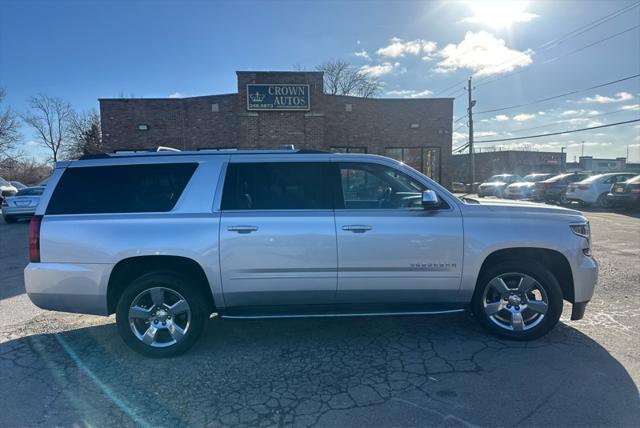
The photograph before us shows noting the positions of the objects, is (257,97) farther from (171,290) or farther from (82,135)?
(82,135)

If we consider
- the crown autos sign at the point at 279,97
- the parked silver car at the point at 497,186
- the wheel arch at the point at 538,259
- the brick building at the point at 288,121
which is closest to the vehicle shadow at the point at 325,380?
the wheel arch at the point at 538,259

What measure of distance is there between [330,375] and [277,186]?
71.6 inches

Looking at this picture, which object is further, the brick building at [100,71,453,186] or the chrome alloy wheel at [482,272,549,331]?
the brick building at [100,71,453,186]

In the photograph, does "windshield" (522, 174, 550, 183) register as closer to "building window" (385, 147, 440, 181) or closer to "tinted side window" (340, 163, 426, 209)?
"building window" (385, 147, 440, 181)

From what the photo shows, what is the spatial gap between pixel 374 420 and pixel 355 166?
2.35 m

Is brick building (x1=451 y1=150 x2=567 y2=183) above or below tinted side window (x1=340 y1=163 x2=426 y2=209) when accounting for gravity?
above

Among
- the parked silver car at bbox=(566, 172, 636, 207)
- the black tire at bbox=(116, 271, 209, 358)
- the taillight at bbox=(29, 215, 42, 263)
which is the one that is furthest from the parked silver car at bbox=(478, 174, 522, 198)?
the taillight at bbox=(29, 215, 42, 263)

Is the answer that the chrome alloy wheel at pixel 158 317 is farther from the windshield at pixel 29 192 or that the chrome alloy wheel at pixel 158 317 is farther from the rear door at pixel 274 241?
the windshield at pixel 29 192

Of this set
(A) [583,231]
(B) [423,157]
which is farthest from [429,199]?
(B) [423,157]

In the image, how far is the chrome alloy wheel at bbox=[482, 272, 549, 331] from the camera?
3.92 meters

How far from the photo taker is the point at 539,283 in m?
3.89

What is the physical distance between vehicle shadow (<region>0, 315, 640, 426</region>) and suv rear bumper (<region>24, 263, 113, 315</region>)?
57 centimetres

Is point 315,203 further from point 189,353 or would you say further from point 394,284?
point 189,353

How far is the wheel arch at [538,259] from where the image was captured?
12.8 feet
